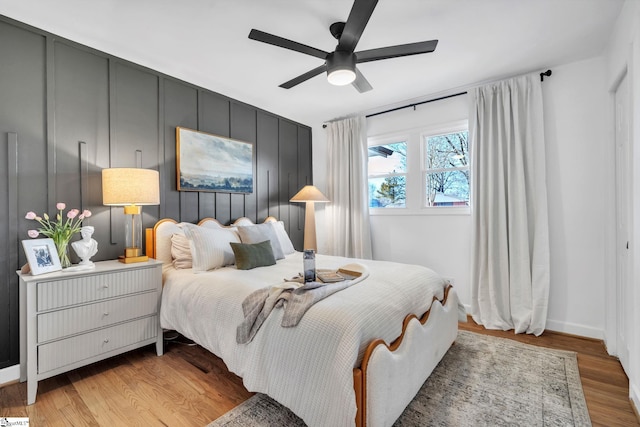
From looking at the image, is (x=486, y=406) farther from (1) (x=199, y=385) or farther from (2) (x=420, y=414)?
(1) (x=199, y=385)

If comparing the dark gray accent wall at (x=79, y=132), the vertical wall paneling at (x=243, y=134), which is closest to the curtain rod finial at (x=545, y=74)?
the vertical wall paneling at (x=243, y=134)

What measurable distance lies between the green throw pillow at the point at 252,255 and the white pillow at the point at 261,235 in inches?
5.8

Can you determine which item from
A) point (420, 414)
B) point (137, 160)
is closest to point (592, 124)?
point (420, 414)

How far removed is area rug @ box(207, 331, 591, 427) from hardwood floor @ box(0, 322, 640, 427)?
101mm

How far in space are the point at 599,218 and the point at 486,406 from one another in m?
2.09

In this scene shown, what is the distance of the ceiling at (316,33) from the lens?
197 centimetres

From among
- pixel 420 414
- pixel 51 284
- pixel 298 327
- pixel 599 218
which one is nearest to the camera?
pixel 298 327

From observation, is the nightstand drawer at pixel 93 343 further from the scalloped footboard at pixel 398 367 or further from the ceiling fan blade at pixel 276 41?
the ceiling fan blade at pixel 276 41

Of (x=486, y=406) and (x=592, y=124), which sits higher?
(x=592, y=124)

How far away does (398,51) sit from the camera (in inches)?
76.0

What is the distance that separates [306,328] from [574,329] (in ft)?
9.24

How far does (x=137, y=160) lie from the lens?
105 inches

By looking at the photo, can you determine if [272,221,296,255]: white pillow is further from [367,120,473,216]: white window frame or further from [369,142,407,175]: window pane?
[369,142,407,175]: window pane

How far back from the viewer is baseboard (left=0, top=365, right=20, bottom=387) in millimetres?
2004
